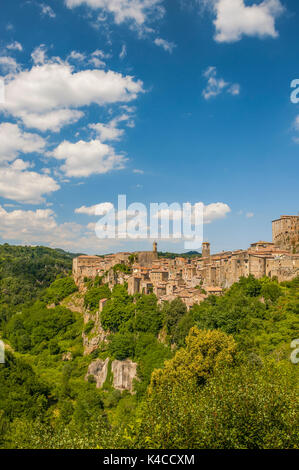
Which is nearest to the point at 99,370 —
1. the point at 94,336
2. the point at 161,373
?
the point at 94,336

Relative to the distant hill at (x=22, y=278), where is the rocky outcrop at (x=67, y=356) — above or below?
below

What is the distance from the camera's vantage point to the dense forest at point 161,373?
44.6 ft

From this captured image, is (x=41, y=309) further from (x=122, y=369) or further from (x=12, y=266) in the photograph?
(x=12, y=266)

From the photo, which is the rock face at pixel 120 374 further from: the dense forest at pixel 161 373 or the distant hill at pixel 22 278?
the distant hill at pixel 22 278

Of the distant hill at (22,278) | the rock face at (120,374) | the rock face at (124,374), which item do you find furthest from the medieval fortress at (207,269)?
the distant hill at (22,278)

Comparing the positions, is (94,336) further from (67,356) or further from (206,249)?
(206,249)

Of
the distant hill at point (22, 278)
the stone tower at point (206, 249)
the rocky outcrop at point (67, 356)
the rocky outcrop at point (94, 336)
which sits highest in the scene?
the stone tower at point (206, 249)

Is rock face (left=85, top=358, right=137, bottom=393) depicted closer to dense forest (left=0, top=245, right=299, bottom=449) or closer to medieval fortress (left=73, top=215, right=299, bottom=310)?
dense forest (left=0, top=245, right=299, bottom=449)

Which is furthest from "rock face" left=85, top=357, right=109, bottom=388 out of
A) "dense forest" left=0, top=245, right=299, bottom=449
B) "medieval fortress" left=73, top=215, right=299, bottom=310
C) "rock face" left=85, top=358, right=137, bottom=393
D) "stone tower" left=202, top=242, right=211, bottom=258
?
"stone tower" left=202, top=242, right=211, bottom=258

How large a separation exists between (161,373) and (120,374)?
46.1ft

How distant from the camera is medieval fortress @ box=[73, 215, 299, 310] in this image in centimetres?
4197

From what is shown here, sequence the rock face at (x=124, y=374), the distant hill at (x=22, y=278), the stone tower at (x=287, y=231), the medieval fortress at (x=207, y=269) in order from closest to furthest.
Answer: the rock face at (x=124, y=374)
the medieval fortress at (x=207, y=269)
the stone tower at (x=287, y=231)
the distant hill at (x=22, y=278)

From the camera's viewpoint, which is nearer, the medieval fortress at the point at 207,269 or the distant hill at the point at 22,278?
the medieval fortress at the point at 207,269

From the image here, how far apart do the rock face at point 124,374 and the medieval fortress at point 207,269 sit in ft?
32.4
